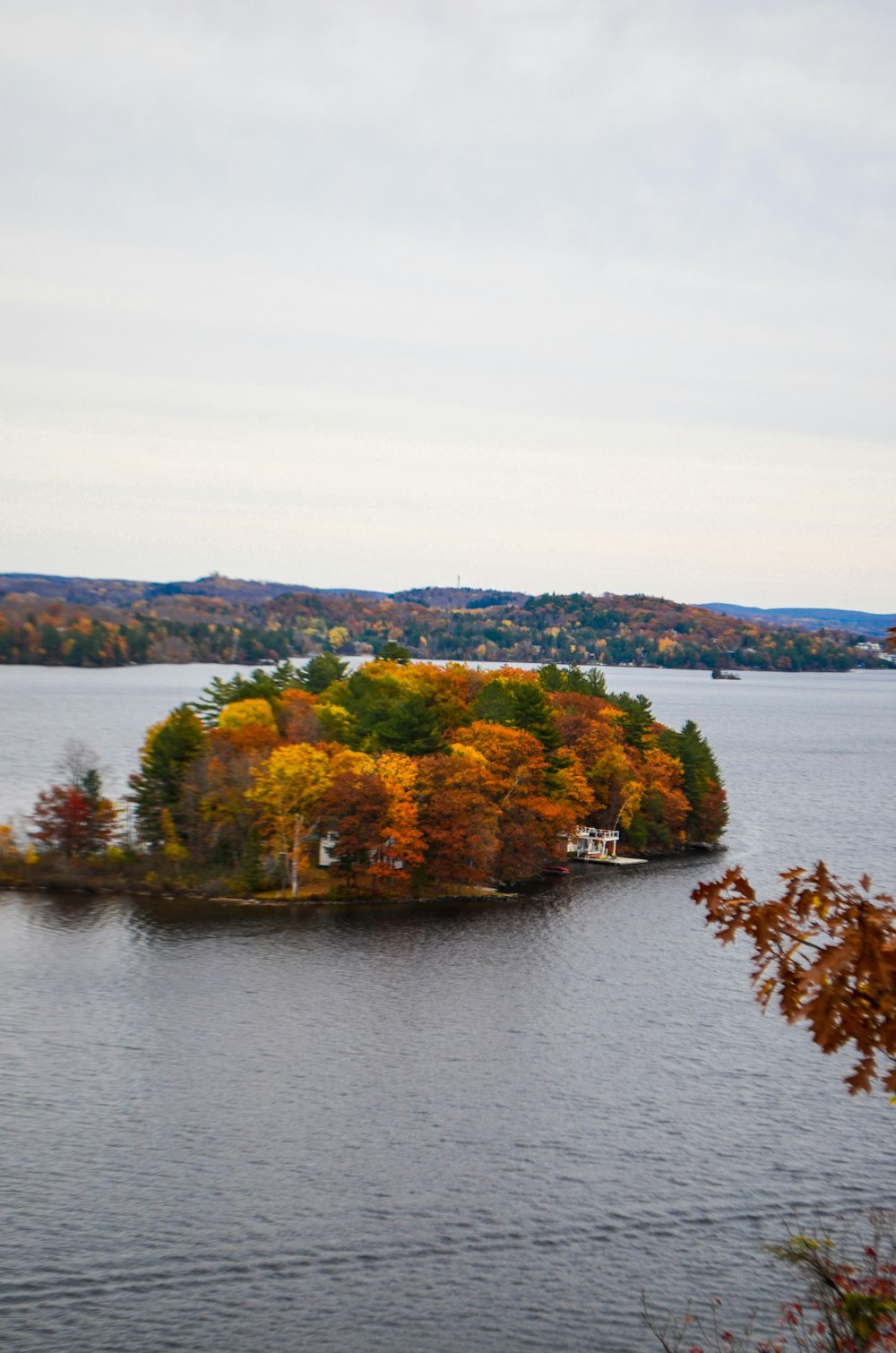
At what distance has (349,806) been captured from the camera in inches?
1624

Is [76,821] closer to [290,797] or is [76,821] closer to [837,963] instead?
[290,797]

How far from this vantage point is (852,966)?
508 cm

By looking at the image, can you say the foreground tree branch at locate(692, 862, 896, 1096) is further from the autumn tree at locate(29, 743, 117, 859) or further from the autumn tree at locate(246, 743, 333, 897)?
the autumn tree at locate(29, 743, 117, 859)

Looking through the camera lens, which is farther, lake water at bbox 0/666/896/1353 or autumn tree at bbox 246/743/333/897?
autumn tree at bbox 246/743/333/897

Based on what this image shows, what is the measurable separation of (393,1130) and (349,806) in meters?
19.5

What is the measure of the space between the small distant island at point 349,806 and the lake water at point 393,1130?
2536 mm

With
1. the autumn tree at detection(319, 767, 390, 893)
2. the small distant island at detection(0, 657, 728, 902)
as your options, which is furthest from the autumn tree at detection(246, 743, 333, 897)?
the autumn tree at detection(319, 767, 390, 893)

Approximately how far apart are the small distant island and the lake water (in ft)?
8.32

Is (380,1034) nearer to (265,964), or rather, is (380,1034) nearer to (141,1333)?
(265,964)

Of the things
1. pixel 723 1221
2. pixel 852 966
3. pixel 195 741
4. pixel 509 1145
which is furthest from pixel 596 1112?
pixel 195 741

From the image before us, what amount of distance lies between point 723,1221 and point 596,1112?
4.63 meters

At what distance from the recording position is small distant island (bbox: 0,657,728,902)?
41812 millimetres

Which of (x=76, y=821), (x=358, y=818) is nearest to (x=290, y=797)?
(x=358, y=818)

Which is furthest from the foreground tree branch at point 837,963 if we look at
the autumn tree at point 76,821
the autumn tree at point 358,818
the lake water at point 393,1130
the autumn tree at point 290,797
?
the autumn tree at point 76,821
